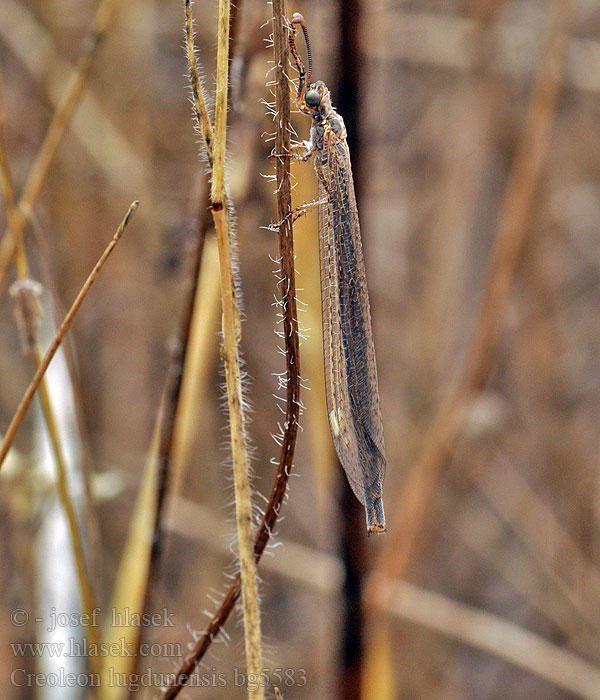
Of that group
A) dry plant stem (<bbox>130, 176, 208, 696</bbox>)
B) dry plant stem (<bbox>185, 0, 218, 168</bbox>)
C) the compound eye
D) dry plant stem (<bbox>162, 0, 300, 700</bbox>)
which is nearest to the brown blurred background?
the compound eye

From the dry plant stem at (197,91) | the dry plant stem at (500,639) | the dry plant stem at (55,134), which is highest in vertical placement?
the dry plant stem at (55,134)

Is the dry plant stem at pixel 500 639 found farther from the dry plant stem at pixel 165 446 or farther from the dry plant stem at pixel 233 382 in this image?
the dry plant stem at pixel 233 382

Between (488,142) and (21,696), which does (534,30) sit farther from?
(21,696)

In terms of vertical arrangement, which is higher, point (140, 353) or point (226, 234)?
point (140, 353)

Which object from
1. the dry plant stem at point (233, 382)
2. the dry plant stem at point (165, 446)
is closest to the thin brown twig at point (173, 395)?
the dry plant stem at point (165, 446)

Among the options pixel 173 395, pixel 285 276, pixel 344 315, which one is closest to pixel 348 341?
pixel 344 315

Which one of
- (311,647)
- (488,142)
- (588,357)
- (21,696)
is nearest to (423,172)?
(488,142)

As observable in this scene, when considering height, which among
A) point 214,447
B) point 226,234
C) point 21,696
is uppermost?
point 214,447

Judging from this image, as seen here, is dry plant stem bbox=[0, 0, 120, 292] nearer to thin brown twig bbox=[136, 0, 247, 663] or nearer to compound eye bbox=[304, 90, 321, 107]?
thin brown twig bbox=[136, 0, 247, 663]
